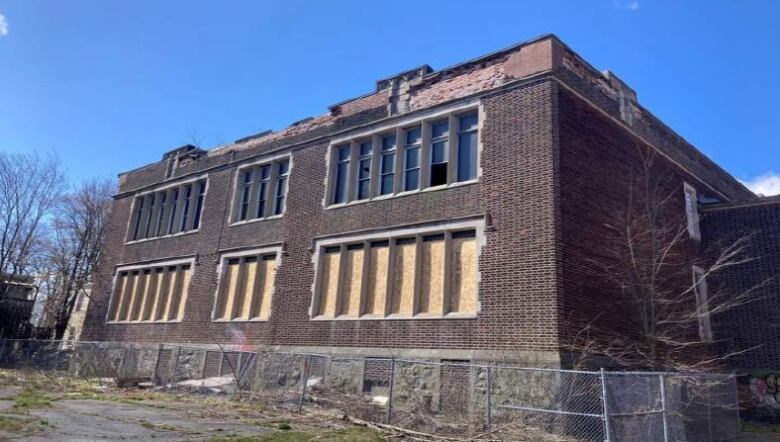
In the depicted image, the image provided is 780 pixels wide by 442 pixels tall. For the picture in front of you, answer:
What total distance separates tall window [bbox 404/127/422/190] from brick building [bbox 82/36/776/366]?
0.18 feet

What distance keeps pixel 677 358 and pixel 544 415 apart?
7487mm

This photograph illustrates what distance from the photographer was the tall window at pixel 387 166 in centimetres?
1755

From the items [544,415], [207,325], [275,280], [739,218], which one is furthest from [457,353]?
[739,218]

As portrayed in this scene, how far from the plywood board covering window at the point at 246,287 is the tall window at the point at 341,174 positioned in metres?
3.33

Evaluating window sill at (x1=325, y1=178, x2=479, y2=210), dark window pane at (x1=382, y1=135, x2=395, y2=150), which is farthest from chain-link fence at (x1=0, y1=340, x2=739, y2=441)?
dark window pane at (x1=382, y1=135, x2=395, y2=150)

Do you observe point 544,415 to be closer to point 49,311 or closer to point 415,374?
point 415,374

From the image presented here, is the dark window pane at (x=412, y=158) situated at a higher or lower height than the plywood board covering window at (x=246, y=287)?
higher

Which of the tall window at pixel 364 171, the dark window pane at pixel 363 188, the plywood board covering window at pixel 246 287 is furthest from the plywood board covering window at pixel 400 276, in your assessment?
the plywood board covering window at pixel 246 287

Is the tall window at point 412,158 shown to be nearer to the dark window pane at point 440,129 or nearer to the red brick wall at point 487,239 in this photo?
the dark window pane at point 440,129

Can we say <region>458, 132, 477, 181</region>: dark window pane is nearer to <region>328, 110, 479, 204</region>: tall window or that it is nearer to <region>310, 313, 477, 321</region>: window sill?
<region>328, 110, 479, 204</region>: tall window

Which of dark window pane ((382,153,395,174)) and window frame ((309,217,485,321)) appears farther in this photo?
dark window pane ((382,153,395,174))

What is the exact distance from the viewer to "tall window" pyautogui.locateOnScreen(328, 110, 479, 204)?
53.0 feet

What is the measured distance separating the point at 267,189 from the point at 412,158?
6767mm

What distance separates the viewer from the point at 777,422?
17188 millimetres
